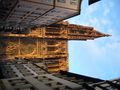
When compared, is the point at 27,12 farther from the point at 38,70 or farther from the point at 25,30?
the point at 25,30

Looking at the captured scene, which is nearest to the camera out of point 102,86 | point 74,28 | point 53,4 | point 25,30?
point 102,86

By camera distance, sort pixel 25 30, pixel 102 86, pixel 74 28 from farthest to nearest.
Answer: pixel 74 28 < pixel 25 30 < pixel 102 86

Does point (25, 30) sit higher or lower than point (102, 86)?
higher

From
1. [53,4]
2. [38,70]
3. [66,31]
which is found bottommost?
[38,70]

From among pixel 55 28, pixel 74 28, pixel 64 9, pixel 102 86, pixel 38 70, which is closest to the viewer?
pixel 102 86

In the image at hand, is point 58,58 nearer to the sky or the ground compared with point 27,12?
nearer to the ground

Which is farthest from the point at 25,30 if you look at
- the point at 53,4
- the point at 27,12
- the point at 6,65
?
the point at 53,4

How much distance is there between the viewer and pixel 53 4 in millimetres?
43250

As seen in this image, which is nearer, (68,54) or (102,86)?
(102,86)

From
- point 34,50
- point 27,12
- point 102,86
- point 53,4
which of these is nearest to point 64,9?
point 53,4

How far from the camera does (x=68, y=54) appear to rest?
7812 cm

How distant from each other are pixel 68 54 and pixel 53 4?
120ft

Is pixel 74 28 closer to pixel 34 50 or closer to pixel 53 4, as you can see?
pixel 34 50

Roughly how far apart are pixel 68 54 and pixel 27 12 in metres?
33.3
